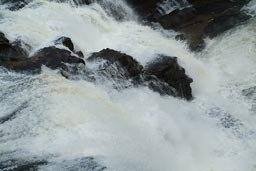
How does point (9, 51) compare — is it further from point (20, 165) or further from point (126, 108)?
point (20, 165)

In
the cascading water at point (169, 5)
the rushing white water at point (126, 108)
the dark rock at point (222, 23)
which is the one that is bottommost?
the rushing white water at point (126, 108)

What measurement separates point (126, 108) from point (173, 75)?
2.21m

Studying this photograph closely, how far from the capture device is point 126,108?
424 inches

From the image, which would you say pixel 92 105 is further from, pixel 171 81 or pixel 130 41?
pixel 130 41

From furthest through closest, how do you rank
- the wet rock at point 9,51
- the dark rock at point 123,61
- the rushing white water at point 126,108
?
the dark rock at point 123,61 → the wet rock at point 9,51 → the rushing white water at point 126,108

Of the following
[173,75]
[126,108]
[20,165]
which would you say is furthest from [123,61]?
[20,165]

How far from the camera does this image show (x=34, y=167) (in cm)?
746

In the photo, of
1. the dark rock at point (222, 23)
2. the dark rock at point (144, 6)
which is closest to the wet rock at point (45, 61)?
the dark rock at point (222, 23)

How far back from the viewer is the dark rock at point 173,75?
1234cm

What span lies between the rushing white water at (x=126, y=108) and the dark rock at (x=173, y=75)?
0.35m

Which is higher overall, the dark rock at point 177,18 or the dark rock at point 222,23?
the dark rock at point 177,18

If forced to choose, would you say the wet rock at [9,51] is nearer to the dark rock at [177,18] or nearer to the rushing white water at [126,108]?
the rushing white water at [126,108]

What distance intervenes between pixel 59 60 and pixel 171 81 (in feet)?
9.67

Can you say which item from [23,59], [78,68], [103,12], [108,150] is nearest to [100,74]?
[78,68]
